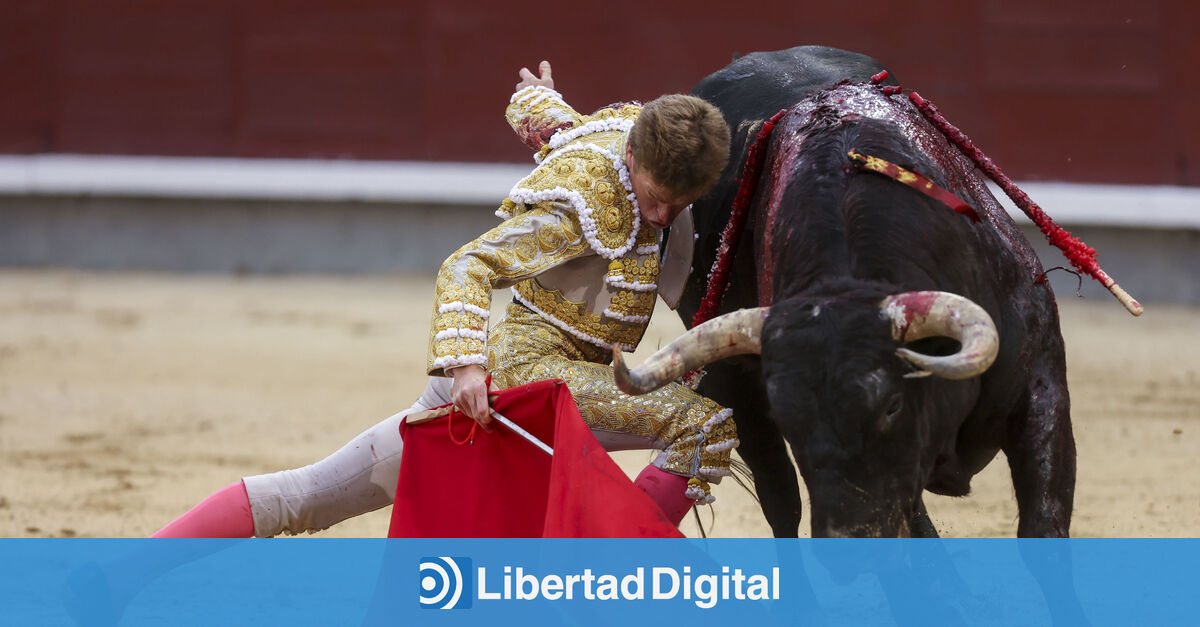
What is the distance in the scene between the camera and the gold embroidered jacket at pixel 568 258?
227 cm

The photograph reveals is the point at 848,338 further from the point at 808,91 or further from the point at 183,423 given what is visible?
the point at 183,423

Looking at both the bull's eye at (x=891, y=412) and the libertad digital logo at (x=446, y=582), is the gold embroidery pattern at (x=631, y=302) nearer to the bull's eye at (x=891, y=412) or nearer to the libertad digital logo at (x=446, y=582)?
the libertad digital logo at (x=446, y=582)

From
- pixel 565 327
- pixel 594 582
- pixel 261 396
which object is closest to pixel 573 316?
pixel 565 327

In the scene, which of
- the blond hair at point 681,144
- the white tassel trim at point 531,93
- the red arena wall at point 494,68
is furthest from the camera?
the red arena wall at point 494,68

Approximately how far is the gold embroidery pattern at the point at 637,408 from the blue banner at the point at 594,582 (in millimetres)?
169

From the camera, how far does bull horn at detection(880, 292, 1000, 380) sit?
1.90 metres

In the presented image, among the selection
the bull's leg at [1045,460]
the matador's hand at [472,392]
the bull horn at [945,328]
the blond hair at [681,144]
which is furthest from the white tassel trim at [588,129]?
the bull's leg at [1045,460]

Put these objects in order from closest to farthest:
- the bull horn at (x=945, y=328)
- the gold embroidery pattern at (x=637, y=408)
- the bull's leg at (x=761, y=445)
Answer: the bull horn at (x=945, y=328)
the gold embroidery pattern at (x=637, y=408)
the bull's leg at (x=761, y=445)

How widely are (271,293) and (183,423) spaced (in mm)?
2655

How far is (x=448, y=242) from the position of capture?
802cm

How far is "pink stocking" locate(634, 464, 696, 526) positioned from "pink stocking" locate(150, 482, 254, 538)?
2.26 ft

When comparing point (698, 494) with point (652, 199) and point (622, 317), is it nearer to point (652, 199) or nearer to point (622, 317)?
point (622, 317)

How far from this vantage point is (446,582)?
2.46 m

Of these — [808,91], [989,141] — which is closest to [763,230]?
[808,91]
